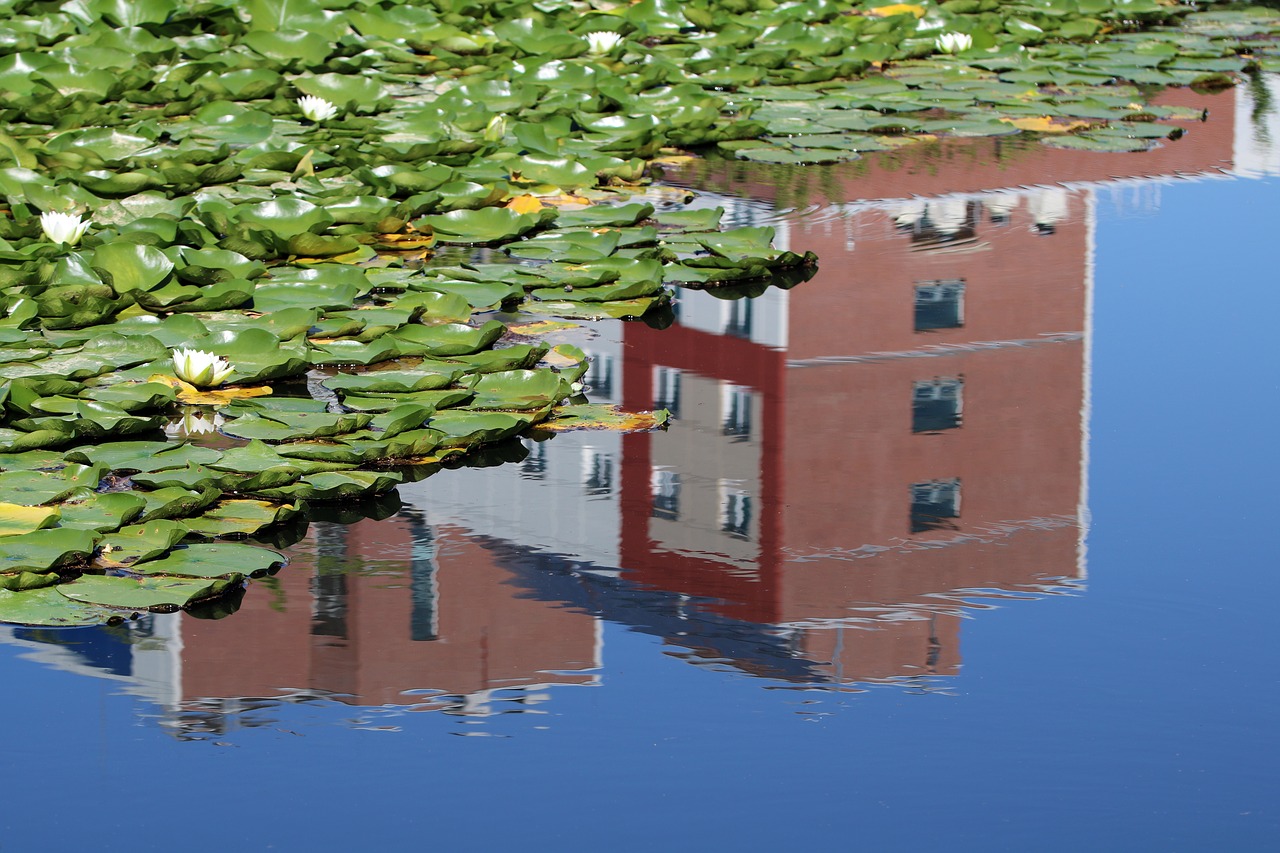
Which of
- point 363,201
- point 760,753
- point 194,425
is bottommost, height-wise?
point 760,753

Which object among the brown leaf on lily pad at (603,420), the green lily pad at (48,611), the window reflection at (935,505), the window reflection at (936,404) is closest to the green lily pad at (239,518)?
the green lily pad at (48,611)

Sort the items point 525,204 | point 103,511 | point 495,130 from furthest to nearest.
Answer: point 495,130 → point 525,204 → point 103,511

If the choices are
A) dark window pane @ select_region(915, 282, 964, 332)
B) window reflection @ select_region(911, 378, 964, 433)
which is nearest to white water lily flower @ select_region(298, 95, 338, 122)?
dark window pane @ select_region(915, 282, 964, 332)

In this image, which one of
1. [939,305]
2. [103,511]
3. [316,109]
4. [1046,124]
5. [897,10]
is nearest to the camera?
[103,511]

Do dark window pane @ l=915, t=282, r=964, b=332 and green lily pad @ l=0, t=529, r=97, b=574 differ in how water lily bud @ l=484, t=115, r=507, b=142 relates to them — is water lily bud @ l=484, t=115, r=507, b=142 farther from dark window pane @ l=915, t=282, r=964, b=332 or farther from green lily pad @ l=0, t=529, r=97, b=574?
green lily pad @ l=0, t=529, r=97, b=574

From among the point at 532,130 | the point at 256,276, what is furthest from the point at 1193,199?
the point at 256,276

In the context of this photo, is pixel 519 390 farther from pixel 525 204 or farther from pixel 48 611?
pixel 525 204

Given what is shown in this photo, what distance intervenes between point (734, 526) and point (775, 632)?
1.75 feet

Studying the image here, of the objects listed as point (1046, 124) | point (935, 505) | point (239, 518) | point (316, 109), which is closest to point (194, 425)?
point (239, 518)

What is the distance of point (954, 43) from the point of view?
9250 mm

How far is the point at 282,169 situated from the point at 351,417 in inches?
98.4

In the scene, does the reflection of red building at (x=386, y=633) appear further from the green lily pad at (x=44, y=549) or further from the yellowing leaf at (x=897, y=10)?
the yellowing leaf at (x=897, y=10)

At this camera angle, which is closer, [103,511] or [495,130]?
[103,511]

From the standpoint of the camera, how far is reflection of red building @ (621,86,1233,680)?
3436mm
